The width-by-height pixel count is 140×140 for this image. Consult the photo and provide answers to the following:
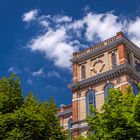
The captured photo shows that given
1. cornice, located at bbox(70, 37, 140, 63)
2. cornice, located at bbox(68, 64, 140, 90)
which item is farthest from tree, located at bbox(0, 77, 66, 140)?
cornice, located at bbox(70, 37, 140, 63)

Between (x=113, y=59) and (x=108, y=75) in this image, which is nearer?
(x=108, y=75)

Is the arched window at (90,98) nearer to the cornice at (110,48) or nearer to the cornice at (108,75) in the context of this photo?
the cornice at (108,75)

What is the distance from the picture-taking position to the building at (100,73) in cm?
4438

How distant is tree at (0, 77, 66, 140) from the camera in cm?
2633

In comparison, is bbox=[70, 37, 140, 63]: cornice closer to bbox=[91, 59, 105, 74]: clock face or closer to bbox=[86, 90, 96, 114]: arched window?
bbox=[91, 59, 105, 74]: clock face

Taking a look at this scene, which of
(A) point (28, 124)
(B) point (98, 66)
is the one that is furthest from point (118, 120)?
(B) point (98, 66)

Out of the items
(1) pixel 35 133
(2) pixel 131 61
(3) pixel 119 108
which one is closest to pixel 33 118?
(1) pixel 35 133

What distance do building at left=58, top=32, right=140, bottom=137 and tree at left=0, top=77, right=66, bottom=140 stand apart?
1677 centimetres

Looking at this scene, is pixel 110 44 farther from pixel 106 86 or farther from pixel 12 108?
pixel 12 108

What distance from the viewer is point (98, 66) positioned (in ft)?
155

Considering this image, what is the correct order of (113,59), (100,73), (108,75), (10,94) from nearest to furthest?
1. (10,94)
2. (108,75)
3. (113,59)
4. (100,73)

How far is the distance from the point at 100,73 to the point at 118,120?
939 inches

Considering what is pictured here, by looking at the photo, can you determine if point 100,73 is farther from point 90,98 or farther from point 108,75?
point 90,98

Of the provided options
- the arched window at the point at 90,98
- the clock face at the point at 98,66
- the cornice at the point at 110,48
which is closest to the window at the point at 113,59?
the cornice at the point at 110,48
